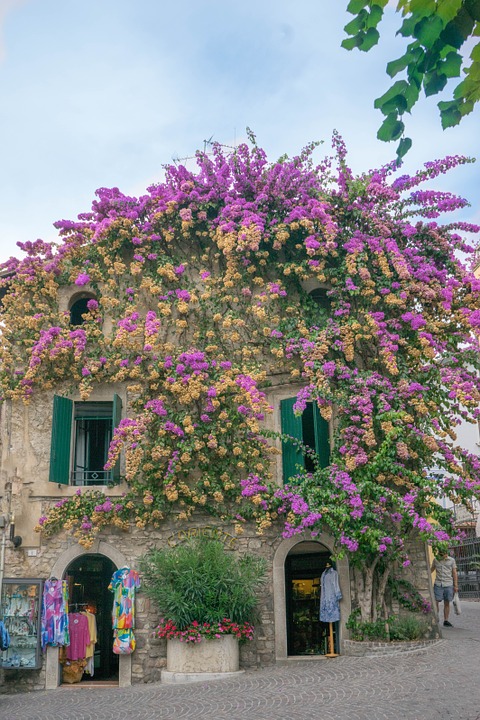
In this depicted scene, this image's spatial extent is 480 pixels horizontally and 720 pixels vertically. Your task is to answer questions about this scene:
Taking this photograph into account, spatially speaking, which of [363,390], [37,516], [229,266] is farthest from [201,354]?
[37,516]

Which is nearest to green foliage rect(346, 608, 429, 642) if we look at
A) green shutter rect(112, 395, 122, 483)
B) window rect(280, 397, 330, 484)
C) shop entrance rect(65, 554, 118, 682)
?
window rect(280, 397, 330, 484)

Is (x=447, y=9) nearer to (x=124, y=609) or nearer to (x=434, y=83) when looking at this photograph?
(x=434, y=83)

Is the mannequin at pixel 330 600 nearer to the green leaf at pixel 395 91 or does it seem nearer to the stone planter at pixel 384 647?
the stone planter at pixel 384 647

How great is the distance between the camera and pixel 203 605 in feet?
42.1

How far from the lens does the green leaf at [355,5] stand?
13.8ft

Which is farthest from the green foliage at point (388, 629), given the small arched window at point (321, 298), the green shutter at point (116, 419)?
the small arched window at point (321, 298)

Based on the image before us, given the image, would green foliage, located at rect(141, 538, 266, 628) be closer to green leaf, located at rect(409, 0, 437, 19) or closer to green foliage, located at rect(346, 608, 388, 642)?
green foliage, located at rect(346, 608, 388, 642)

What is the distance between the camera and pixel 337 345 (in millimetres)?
14352

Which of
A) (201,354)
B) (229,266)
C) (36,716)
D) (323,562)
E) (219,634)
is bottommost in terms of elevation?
(36,716)

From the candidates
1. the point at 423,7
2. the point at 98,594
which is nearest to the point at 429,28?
the point at 423,7

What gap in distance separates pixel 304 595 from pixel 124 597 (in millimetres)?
4079

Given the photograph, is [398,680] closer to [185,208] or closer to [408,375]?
[408,375]

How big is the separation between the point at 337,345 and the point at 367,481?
2670 millimetres

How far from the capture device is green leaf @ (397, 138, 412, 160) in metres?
4.45
